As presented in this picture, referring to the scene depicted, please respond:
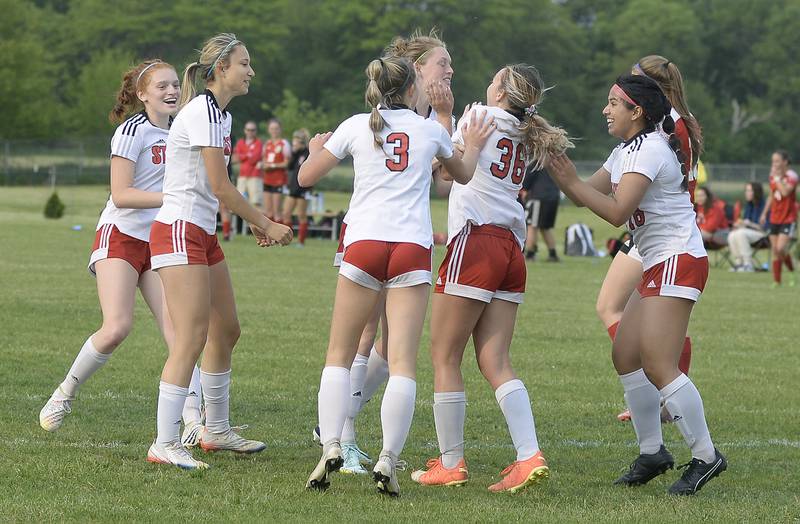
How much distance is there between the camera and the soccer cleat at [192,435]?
6840 millimetres

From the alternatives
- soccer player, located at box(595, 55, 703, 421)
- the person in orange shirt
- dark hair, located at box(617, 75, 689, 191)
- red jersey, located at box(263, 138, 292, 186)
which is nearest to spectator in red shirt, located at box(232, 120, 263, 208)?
the person in orange shirt

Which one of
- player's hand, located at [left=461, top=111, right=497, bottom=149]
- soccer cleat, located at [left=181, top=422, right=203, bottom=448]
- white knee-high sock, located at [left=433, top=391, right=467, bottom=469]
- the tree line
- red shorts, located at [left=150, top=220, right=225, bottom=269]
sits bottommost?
soccer cleat, located at [left=181, top=422, right=203, bottom=448]

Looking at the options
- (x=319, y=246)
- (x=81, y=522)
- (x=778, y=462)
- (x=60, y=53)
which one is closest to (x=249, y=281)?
(x=319, y=246)

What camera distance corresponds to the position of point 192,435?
6855mm

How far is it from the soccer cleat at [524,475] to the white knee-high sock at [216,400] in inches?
61.9

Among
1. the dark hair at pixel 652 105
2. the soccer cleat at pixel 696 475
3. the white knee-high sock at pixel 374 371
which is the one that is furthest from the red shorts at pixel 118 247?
the soccer cleat at pixel 696 475

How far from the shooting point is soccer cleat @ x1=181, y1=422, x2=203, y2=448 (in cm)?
684

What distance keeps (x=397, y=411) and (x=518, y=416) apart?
26.5 inches

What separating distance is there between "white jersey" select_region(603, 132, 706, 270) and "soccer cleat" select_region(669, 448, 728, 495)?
3.24 ft

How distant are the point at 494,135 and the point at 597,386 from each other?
3922mm

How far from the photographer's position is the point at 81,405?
797 centimetres

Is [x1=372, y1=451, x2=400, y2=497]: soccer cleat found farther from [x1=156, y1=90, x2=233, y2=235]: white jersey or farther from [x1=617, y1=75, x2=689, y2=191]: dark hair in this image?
[x1=617, y1=75, x2=689, y2=191]: dark hair

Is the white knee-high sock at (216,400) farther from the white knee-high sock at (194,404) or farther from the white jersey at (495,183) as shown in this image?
the white jersey at (495,183)

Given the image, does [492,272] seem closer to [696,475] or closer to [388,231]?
[388,231]
